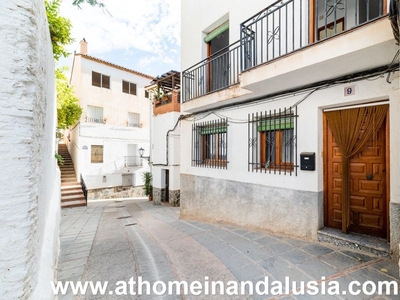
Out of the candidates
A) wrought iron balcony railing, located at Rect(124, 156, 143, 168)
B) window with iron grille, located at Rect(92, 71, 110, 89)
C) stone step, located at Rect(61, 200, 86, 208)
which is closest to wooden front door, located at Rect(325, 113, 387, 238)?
stone step, located at Rect(61, 200, 86, 208)

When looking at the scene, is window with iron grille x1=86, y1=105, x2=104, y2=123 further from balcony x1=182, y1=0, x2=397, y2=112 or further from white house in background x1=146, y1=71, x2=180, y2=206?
balcony x1=182, y1=0, x2=397, y2=112

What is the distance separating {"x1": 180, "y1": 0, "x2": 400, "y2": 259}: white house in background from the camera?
328 centimetres

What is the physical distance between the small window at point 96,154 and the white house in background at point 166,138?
6.18 m

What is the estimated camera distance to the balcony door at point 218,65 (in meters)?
6.62

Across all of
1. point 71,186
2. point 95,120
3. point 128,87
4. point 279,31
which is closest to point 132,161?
point 95,120

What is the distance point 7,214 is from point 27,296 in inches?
23.4

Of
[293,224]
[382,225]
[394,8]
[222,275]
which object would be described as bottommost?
[222,275]

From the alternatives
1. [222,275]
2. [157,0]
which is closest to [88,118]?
[157,0]

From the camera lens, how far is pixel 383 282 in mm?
2719

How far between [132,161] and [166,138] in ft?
27.0

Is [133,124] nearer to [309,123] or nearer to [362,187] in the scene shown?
[309,123]

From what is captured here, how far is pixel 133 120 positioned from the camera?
1978 centimetres

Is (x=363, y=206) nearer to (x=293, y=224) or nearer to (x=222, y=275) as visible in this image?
(x=293, y=224)

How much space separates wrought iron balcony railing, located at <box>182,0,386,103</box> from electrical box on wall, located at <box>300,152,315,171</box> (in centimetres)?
212
